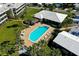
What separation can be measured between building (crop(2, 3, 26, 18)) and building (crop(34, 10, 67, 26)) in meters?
0.85

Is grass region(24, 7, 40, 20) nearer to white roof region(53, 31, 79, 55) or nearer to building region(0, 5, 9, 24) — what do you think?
building region(0, 5, 9, 24)

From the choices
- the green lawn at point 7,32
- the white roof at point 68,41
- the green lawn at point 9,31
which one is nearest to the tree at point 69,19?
the white roof at point 68,41

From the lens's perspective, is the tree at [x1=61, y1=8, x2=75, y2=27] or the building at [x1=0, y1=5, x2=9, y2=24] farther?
the building at [x1=0, y1=5, x2=9, y2=24]

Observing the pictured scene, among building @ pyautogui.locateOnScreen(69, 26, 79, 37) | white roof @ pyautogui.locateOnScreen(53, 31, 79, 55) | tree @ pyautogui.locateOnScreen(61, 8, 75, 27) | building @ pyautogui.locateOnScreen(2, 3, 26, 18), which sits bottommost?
white roof @ pyautogui.locateOnScreen(53, 31, 79, 55)

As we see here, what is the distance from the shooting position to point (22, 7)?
1112cm

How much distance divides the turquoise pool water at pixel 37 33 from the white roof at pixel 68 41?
0.97m

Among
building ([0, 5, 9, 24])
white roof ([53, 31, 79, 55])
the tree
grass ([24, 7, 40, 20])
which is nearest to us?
white roof ([53, 31, 79, 55])

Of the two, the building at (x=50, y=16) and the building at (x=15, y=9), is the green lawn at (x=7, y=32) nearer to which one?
the building at (x=15, y=9)

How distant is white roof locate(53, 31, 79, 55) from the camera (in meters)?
9.26

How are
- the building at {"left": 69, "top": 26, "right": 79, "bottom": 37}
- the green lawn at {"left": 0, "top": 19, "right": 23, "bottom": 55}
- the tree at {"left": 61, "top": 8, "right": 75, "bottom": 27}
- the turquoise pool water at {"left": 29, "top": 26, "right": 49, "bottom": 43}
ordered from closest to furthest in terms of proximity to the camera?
1. the building at {"left": 69, "top": 26, "right": 79, "bottom": 37}
2. the green lawn at {"left": 0, "top": 19, "right": 23, "bottom": 55}
3. the turquoise pool water at {"left": 29, "top": 26, "right": 49, "bottom": 43}
4. the tree at {"left": 61, "top": 8, "right": 75, "bottom": 27}

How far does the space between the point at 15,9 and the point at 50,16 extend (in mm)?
1972

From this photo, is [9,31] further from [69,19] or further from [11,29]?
[69,19]

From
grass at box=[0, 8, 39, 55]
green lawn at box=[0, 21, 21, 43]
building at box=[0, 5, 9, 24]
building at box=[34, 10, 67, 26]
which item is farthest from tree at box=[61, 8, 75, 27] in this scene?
building at box=[0, 5, 9, 24]

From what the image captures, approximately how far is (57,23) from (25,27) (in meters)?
1.71
